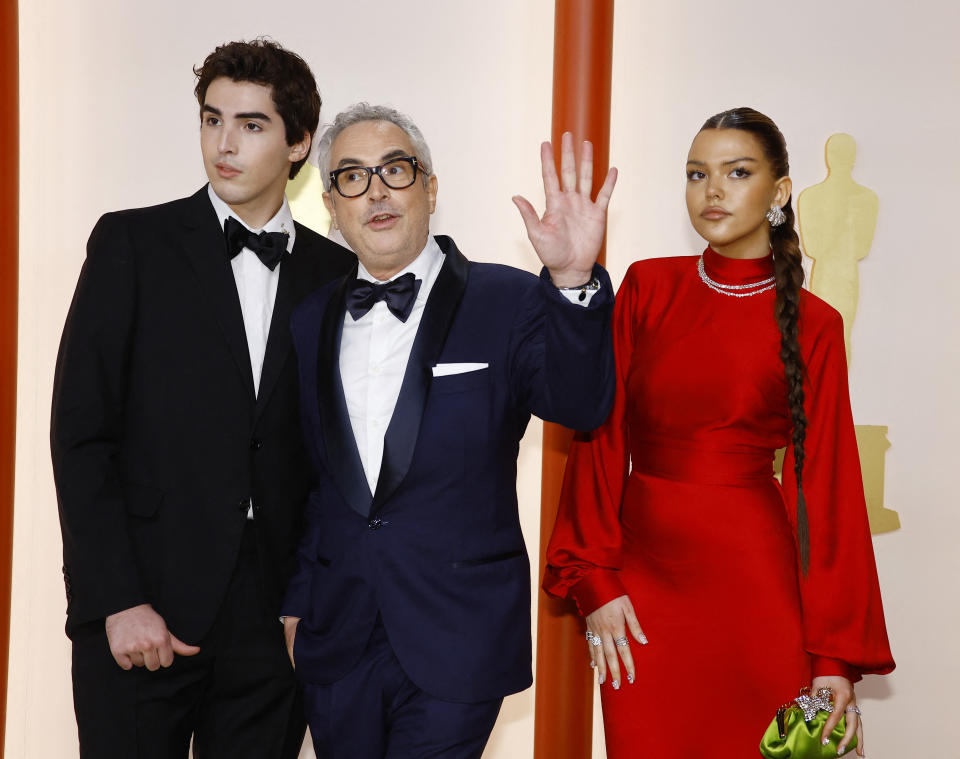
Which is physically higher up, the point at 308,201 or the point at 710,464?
the point at 308,201

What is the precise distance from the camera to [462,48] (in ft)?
10.8

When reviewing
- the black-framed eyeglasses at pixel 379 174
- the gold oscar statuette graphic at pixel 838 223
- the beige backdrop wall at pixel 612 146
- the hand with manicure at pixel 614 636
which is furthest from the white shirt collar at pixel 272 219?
the gold oscar statuette graphic at pixel 838 223

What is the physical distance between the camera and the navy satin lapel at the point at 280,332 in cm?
221

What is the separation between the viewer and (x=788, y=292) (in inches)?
86.9

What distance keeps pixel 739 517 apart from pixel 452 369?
78 centimetres

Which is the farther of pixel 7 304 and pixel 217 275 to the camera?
pixel 7 304

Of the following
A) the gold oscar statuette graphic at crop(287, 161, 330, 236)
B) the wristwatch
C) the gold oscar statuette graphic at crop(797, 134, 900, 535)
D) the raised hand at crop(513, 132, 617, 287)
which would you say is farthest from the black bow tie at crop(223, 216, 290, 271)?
the gold oscar statuette graphic at crop(797, 134, 900, 535)

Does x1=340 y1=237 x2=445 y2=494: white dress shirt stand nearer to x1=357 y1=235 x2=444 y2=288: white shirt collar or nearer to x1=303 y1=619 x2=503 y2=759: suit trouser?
x1=357 y1=235 x2=444 y2=288: white shirt collar

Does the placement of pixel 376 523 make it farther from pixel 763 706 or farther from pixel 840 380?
pixel 840 380

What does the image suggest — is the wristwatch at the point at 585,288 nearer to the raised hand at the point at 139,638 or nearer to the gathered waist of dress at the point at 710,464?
the gathered waist of dress at the point at 710,464

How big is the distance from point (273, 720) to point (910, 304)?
2497 millimetres

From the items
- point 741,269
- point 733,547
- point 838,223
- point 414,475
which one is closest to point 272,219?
point 414,475

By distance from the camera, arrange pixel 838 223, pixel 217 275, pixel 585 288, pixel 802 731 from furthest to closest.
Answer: pixel 838 223 < pixel 217 275 < pixel 802 731 < pixel 585 288

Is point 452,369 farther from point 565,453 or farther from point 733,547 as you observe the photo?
point 565,453
